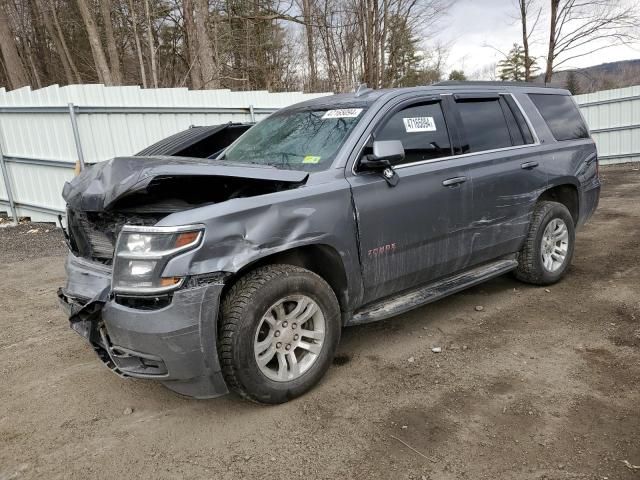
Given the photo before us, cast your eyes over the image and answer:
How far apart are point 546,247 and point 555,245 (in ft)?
0.53

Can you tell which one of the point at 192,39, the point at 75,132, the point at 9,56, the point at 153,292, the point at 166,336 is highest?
the point at 9,56

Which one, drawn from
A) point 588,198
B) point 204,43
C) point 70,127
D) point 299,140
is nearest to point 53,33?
point 204,43

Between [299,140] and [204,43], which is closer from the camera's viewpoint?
[299,140]

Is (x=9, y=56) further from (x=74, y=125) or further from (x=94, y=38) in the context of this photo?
(x=74, y=125)

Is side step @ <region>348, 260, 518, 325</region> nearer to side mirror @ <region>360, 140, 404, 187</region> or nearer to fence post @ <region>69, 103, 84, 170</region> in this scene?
side mirror @ <region>360, 140, 404, 187</region>

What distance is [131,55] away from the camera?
79.3 feet

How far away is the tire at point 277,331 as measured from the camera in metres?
2.72

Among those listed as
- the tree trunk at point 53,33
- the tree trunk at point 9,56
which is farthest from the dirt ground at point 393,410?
the tree trunk at point 53,33

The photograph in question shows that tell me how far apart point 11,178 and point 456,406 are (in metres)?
9.75

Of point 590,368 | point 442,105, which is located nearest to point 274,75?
point 442,105

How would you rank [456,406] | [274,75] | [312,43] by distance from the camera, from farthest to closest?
[274,75], [312,43], [456,406]

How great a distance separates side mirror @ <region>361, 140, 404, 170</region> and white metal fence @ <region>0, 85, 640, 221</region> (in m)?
6.67

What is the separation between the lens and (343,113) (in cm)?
371

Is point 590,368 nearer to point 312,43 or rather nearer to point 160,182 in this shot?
point 160,182
